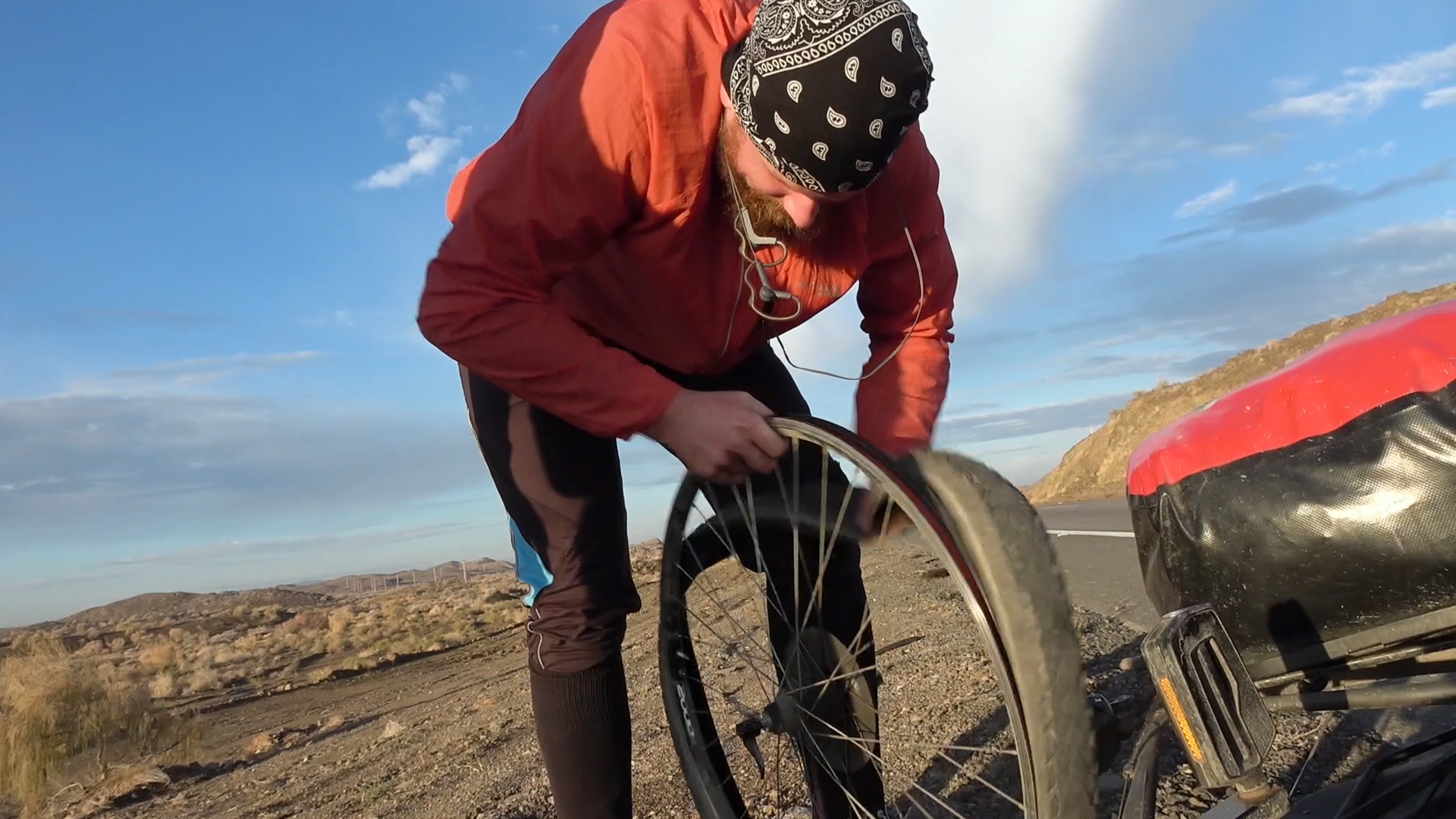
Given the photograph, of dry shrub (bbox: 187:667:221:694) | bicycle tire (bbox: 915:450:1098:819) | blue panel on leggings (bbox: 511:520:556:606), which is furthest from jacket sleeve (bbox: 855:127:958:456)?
dry shrub (bbox: 187:667:221:694)

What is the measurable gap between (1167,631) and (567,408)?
1.01 metres

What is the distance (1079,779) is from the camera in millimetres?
1207

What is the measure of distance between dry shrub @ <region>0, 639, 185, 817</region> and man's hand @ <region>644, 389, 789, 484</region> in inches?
295

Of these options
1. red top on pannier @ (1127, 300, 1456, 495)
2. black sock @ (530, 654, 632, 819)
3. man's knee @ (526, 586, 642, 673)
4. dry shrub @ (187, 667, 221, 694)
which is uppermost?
red top on pannier @ (1127, 300, 1456, 495)

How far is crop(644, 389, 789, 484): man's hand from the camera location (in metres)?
1.67

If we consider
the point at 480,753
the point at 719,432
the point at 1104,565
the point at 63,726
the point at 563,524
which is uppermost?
the point at 719,432

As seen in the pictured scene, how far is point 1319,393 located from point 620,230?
1161mm

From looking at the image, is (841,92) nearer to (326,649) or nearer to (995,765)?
(995,765)

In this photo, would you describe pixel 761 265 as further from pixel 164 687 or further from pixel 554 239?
pixel 164 687

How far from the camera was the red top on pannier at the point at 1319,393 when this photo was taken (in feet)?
4.29

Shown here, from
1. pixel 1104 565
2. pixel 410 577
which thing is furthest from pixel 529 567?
pixel 410 577

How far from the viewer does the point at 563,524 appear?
6.19 feet

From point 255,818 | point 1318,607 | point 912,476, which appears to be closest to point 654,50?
point 912,476

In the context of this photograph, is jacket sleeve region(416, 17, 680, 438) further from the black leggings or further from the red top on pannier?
the red top on pannier
